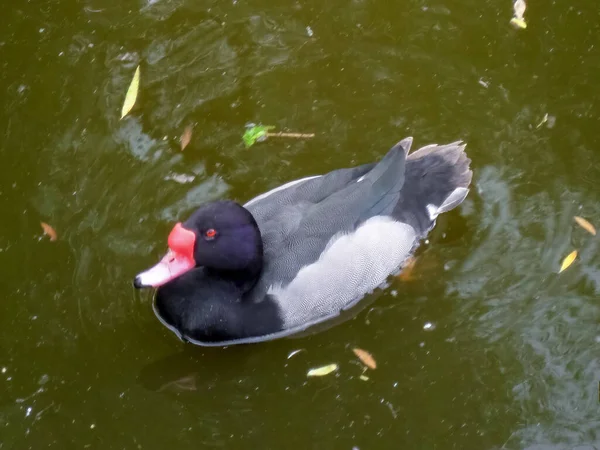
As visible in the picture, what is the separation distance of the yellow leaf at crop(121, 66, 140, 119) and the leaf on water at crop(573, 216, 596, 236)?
3.14 meters

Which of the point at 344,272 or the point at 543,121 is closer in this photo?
the point at 344,272

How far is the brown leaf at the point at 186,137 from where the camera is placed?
5.53 metres

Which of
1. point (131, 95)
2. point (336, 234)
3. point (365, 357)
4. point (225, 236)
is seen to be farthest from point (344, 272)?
point (131, 95)

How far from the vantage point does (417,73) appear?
5.89 m

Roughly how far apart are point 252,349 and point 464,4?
3.36 m

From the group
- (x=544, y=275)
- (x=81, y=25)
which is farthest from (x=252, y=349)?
(x=81, y=25)

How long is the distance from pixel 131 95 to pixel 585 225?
3.25 m

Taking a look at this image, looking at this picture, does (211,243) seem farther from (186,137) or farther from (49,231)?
(186,137)

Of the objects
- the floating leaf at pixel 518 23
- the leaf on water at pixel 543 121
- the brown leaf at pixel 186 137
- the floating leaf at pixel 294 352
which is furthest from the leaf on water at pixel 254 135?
the floating leaf at pixel 518 23

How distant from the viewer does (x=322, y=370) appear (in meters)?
4.45

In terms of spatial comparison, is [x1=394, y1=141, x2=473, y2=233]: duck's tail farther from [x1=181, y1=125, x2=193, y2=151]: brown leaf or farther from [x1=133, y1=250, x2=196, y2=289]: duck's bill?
[x1=181, y1=125, x2=193, y2=151]: brown leaf

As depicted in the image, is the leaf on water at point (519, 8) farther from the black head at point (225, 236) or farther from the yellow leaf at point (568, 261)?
the black head at point (225, 236)

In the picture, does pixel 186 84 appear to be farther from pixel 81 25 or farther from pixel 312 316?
pixel 312 316

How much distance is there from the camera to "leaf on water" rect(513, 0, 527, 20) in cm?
621
